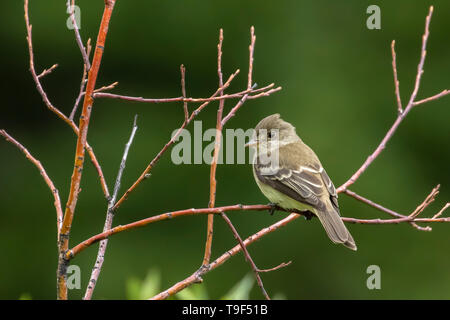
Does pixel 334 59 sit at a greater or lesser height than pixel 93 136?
greater

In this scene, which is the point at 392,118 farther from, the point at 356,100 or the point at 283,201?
the point at 283,201

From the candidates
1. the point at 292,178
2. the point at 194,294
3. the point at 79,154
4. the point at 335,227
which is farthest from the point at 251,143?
the point at 79,154

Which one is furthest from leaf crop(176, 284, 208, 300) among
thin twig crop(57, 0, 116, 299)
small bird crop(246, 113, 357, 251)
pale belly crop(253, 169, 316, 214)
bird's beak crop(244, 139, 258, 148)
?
bird's beak crop(244, 139, 258, 148)

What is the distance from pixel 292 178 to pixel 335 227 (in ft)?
1.61

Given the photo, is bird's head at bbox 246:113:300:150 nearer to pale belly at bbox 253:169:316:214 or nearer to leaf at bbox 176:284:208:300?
pale belly at bbox 253:169:316:214

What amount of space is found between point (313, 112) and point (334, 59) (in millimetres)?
879

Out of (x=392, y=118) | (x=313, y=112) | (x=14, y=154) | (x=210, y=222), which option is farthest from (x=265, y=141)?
(x=14, y=154)

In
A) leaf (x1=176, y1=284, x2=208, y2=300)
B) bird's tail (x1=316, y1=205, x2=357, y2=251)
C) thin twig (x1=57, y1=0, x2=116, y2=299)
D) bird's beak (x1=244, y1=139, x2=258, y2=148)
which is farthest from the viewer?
bird's beak (x1=244, y1=139, x2=258, y2=148)

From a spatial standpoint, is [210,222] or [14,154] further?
[14,154]

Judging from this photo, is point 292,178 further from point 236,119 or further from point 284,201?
point 236,119

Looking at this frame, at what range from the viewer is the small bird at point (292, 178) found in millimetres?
4129

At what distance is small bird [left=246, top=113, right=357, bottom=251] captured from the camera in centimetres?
413

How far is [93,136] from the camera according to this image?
8.69 m

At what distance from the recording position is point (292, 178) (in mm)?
4371
